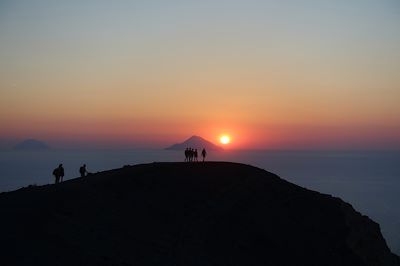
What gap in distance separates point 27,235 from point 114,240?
3927mm

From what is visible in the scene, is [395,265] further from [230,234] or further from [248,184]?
[230,234]

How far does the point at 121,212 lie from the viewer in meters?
26.3

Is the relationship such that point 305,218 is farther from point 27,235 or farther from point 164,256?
point 27,235

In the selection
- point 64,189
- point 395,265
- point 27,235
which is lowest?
point 395,265

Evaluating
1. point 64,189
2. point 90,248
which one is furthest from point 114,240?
point 64,189

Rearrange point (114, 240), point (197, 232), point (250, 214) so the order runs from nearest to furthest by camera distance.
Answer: point (114, 240) → point (197, 232) → point (250, 214)

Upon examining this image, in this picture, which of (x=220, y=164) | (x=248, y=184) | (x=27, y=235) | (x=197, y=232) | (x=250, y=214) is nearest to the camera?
(x=27, y=235)

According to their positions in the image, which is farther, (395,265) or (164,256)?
(395,265)

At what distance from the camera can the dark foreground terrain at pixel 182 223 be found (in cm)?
2202

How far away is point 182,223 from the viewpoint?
2661 cm

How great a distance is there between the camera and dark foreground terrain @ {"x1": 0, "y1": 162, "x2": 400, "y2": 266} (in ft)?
72.2

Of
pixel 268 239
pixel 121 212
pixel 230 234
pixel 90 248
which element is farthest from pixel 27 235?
pixel 268 239

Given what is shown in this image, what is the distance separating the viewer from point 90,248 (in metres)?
21.9

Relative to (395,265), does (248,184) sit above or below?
above
